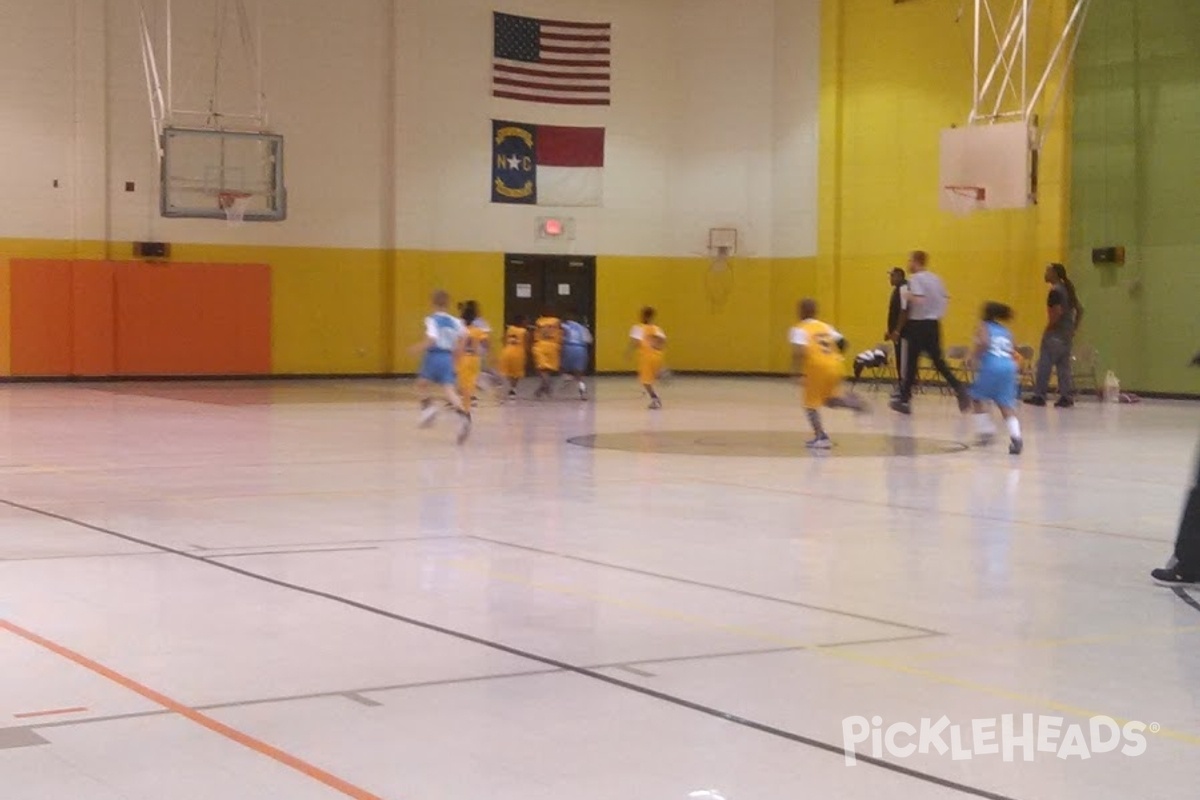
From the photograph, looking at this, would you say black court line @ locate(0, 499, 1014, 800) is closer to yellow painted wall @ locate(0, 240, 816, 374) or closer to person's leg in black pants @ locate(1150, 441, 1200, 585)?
person's leg in black pants @ locate(1150, 441, 1200, 585)

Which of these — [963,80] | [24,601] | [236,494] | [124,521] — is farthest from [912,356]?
[24,601]

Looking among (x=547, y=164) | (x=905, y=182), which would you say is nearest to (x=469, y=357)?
(x=905, y=182)

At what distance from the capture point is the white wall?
104 feet

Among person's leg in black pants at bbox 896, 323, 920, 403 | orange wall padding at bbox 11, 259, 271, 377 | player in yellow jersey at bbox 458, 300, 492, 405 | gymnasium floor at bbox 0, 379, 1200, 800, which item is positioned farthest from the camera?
orange wall padding at bbox 11, 259, 271, 377

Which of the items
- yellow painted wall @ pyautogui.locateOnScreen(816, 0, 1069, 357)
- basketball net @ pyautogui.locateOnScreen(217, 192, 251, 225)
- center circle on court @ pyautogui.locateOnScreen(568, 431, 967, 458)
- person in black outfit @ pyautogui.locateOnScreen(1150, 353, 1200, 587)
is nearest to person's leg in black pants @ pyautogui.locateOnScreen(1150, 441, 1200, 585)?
person in black outfit @ pyautogui.locateOnScreen(1150, 353, 1200, 587)

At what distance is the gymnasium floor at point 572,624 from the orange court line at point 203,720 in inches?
0.8

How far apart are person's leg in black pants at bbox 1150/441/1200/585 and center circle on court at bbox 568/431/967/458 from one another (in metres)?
7.77

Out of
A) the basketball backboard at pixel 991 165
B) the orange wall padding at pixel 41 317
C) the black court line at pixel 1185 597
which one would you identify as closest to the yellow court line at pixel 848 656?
the black court line at pixel 1185 597

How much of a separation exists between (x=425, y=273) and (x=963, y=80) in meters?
12.2

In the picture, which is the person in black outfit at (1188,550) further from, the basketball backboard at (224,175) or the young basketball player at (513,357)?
the basketball backboard at (224,175)

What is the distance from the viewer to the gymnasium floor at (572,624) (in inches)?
209

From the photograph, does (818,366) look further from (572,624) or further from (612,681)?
(612,681)

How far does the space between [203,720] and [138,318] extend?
2856 cm

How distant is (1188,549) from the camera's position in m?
8.91
